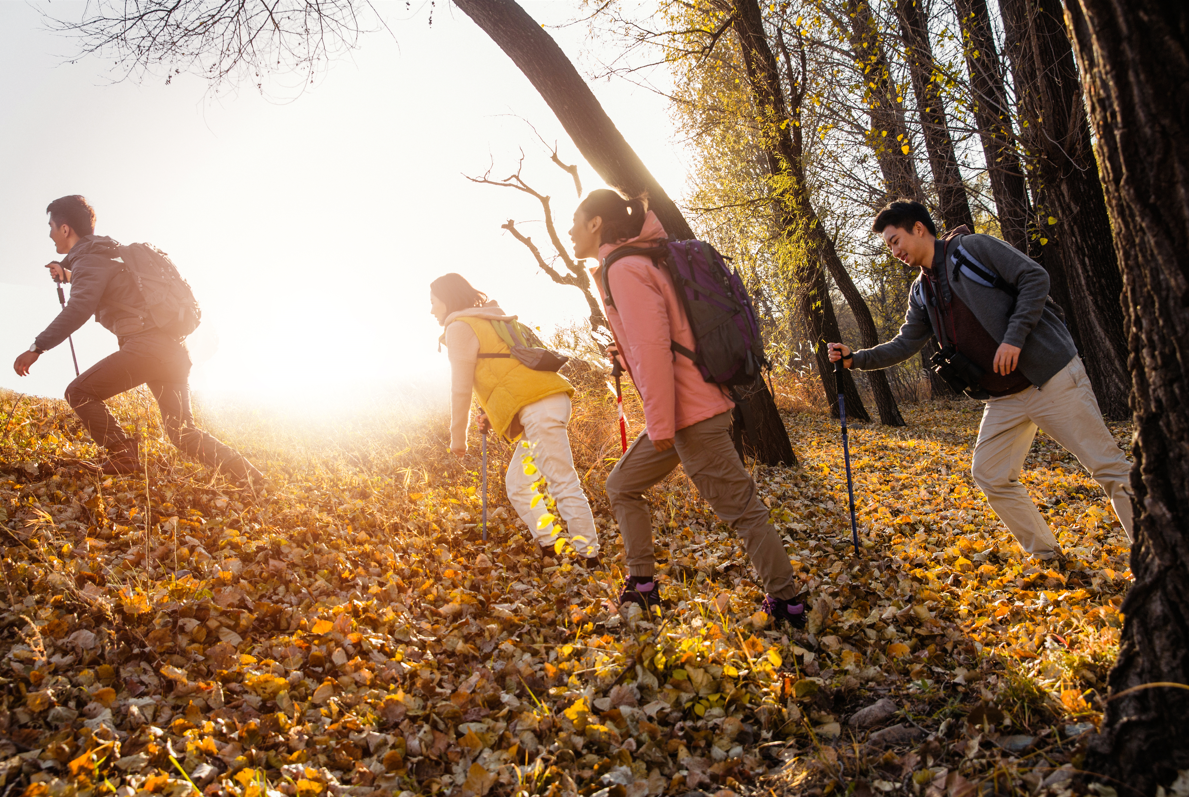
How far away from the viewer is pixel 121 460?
16.2 ft

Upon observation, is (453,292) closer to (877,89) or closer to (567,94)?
(567,94)

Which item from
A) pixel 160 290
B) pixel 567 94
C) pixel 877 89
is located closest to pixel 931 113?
pixel 877 89

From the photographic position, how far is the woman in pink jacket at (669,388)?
2.92 metres

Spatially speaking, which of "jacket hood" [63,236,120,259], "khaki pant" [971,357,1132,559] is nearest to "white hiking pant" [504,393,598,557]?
"khaki pant" [971,357,1132,559]

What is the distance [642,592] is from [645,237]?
198 centimetres

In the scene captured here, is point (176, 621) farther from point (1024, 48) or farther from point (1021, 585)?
point (1024, 48)

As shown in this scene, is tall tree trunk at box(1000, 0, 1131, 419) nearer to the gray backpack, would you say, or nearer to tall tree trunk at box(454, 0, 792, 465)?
tall tree trunk at box(454, 0, 792, 465)

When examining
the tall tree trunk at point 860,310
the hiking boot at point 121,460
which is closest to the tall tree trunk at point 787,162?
the tall tree trunk at point 860,310

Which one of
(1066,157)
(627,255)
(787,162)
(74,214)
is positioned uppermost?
(787,162)

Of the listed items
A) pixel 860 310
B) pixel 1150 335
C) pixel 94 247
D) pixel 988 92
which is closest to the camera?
pixel 1150 335

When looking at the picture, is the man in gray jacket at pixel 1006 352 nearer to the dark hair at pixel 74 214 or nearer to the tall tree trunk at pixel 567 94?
the tall tree trunk at pixel 567 94

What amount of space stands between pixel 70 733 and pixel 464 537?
9.40ft

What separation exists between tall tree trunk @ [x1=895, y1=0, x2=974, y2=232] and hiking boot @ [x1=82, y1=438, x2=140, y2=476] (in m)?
7.46

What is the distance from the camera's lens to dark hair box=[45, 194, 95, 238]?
471 centimetres
